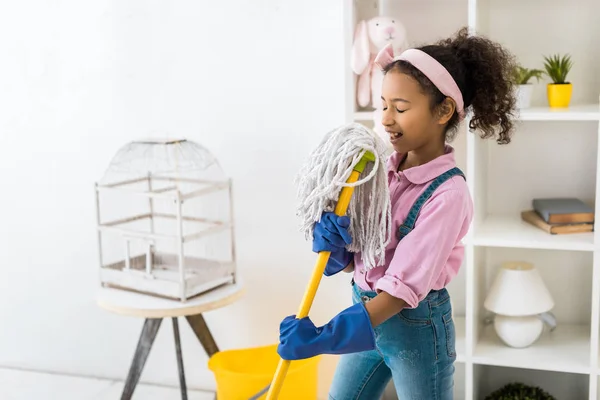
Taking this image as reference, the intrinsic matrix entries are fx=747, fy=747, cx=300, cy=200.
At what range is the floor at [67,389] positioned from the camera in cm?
249

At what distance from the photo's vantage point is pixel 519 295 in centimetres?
202

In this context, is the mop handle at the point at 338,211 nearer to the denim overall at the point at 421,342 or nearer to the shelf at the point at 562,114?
the denim overall at the point at 421,342

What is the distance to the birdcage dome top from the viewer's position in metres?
2.19

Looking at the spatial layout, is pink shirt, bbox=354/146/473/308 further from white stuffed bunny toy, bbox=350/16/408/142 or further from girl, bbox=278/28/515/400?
white stuffed bunny toy, bbox=350/16/408/142

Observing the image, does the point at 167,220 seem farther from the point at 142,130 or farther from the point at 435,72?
the point at 435,72

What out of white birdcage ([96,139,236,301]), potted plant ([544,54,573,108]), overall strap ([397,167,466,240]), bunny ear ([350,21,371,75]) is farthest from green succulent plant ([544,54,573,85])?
white birdcage ([96,139,236,301])

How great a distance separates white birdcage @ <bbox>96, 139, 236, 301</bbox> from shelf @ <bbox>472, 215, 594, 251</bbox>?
27.6 inches

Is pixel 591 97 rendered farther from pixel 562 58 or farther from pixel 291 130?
pixel 291 130

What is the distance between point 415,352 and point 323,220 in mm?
296

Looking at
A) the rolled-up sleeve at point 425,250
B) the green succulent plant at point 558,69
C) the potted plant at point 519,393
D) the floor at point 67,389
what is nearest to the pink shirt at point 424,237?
the rolled-up sleeve at point 425,250

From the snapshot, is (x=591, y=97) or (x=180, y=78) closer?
(x=591, y=97)

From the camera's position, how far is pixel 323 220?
1301mm

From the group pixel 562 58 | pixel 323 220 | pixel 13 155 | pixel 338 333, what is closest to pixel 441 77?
pixel 323 220

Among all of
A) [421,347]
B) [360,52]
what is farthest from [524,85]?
[421,347]
